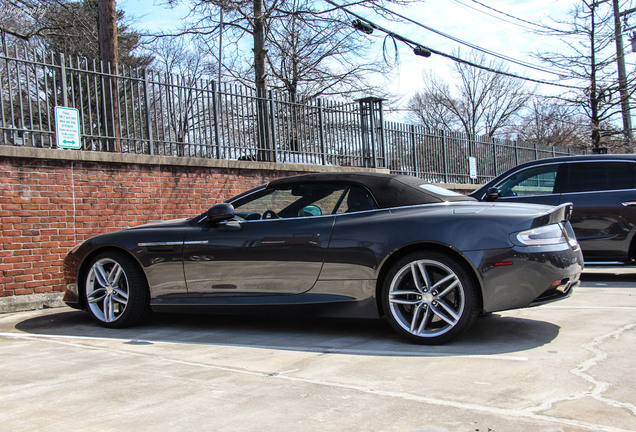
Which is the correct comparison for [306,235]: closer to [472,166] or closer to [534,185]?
[534,185]

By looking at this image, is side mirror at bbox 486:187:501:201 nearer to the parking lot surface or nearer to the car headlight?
the parking lot surface

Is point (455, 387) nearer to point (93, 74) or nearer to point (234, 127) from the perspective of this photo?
point (93, 74)

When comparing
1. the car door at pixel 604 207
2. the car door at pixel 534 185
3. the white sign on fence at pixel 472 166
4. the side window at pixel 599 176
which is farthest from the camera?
the white sign on fence at pixel 472 166

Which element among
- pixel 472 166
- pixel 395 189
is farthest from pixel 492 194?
pixel 472 166

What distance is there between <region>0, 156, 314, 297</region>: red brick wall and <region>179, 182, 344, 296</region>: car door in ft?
9.92

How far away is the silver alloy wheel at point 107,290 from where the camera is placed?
5.83 m

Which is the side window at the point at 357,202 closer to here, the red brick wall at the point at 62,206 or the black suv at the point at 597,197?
the black suv at the point at 597,197

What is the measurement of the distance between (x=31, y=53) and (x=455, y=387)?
23.4 ft

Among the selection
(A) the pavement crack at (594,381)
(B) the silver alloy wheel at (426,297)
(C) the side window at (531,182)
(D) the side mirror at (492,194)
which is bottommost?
(A) the pavement crack at (594,381)

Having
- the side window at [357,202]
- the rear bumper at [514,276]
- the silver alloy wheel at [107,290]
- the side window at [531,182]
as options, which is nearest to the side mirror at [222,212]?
the side window at [357,202]

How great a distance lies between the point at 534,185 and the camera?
29.2ft

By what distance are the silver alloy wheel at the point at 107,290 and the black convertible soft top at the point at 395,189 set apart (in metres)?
2.14

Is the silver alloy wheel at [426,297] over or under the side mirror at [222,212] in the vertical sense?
under

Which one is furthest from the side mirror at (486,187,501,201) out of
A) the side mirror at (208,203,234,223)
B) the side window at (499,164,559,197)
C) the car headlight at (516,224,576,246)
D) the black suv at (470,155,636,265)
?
the side mirror at (208,203,234,223)
